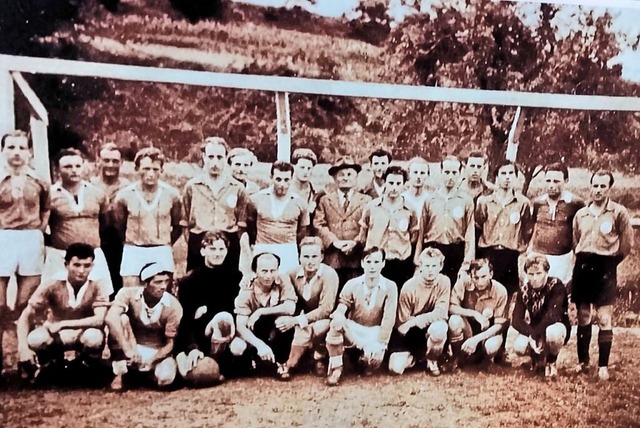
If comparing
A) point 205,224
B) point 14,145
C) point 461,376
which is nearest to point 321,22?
point 205,224

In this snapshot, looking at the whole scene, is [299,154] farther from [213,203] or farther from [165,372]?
[165,372]

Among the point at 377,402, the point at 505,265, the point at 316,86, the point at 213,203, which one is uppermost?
the point at 316,86

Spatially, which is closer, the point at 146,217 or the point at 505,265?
the point at 146,217

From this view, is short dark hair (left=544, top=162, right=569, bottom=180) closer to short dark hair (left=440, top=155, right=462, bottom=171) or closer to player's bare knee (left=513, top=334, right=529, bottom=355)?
short dark hair (left=440, top=155, right=462, bottom=171)

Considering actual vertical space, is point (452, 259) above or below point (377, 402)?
above

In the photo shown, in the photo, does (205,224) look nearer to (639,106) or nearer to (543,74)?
(543,74)

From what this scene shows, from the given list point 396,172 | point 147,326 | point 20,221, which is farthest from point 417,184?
point 20,221
